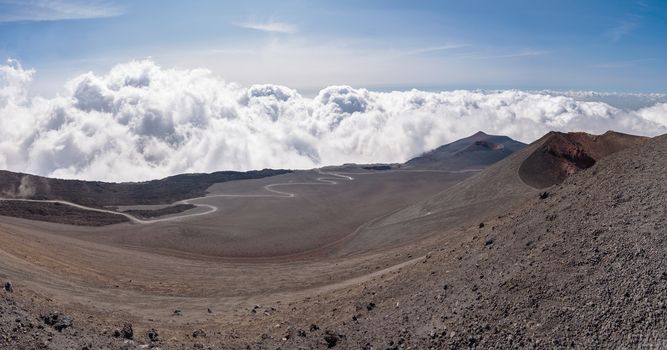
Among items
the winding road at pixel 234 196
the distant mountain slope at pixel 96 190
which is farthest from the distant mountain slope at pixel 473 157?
the distant mountain slope at pixel 96 190

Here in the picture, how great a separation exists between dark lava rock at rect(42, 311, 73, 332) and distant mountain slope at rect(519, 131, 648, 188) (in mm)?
41105

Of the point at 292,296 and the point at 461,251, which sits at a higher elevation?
the point at 461,251

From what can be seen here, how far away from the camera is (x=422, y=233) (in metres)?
40.7

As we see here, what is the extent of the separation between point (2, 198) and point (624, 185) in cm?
8370

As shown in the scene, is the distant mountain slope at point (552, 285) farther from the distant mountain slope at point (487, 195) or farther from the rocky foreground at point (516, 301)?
the distant mountain slope at point (487, 195)

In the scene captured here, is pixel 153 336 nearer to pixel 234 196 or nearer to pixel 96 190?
pixel 234 196

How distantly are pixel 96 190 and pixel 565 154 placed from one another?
80.8 m

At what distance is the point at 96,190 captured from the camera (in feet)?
299

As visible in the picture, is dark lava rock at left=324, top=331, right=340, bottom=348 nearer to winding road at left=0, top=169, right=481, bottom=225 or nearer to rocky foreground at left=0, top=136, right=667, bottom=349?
rocky foreground at left=0, top=136, right=667, bottom=349

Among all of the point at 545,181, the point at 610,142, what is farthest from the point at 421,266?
the point at 610,142

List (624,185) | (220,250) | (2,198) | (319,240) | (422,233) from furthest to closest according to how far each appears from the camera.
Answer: (2,198), (319,240), (220,250), (422,233), (624,185)

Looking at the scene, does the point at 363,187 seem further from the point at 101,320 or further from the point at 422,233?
the point at 101,320

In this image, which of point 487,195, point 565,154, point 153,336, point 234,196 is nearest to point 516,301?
point 153,336

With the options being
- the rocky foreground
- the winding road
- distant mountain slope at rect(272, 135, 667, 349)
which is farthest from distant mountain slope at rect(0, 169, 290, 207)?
distant mountain slope at rect(272, 135, 667, 349)
